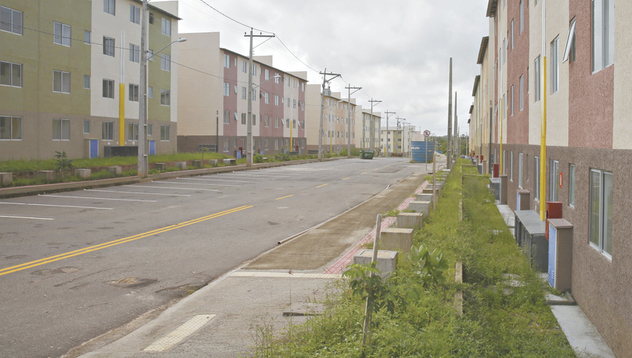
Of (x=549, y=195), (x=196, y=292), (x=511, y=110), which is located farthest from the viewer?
(x=511, y=110)

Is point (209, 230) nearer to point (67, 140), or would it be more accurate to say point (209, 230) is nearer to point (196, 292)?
point (196, 292)

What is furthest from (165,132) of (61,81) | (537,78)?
(537,78)

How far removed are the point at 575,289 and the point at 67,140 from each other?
3161cm

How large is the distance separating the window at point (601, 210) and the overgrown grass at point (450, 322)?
1.26 metres

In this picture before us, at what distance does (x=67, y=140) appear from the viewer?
3316 centimetres

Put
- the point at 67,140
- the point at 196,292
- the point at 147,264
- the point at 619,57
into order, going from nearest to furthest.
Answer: the point at 619,57, the point at 196,292, the point at 147,264, the point at 67,140

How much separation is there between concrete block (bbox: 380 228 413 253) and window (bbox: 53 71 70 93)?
2804 centimetres

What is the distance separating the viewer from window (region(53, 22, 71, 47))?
31.4 m

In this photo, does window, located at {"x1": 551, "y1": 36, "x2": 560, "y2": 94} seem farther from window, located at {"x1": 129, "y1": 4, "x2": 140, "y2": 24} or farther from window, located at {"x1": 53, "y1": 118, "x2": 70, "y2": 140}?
window, located at {"x1": 129, "y1": 4, "x2": 140, "y2": 24}

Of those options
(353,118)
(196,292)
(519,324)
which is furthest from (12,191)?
(353,118)

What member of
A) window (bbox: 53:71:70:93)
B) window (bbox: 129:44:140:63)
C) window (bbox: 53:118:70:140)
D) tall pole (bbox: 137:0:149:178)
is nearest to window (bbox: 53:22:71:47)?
window (bbox: 53:71:70:93)

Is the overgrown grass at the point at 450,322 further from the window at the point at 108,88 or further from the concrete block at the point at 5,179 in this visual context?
the window at the point at 108,88

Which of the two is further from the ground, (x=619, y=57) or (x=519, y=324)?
(x=619, y=57)

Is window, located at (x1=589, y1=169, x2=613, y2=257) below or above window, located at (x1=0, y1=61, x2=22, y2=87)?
below
